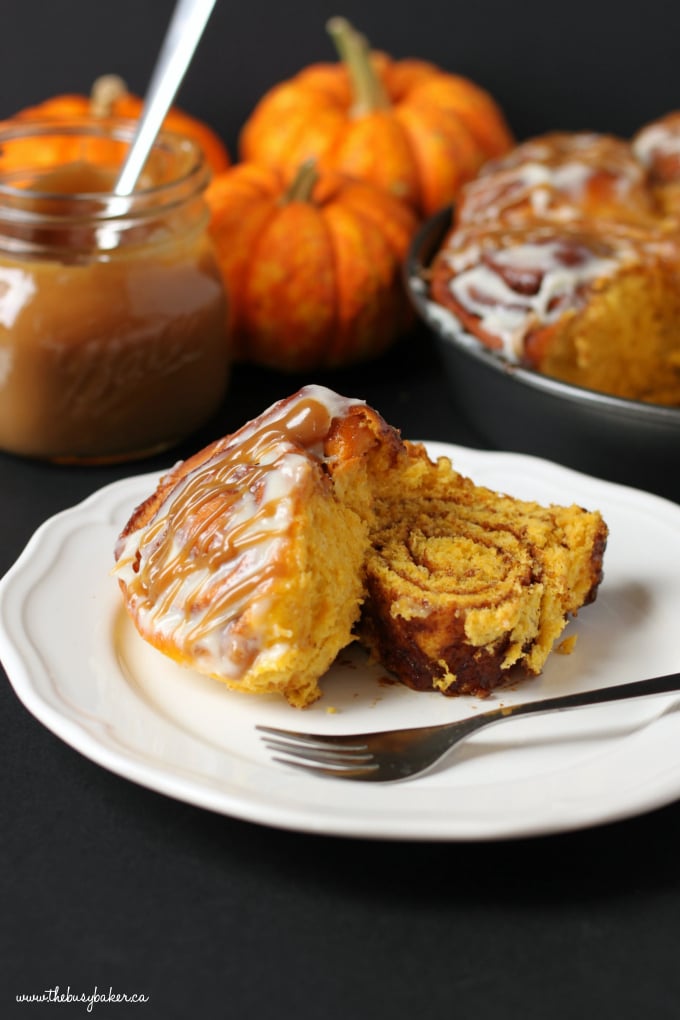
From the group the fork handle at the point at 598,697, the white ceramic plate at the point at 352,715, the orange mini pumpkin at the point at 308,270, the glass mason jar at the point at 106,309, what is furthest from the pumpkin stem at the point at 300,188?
the fork handle at the point at 598,697

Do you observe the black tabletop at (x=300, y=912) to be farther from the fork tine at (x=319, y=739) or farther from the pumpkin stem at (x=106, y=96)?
the pumpkin stem at (x=106, y=96)

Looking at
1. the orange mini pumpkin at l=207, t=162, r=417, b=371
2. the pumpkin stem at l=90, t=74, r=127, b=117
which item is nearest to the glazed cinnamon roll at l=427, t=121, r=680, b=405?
the orange mini pumpkin at l=207, t=162, r=417, b=371

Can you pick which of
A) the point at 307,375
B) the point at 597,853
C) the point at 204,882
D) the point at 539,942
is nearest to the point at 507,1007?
the point at 539,942

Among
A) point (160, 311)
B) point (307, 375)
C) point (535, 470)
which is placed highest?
point (160, 311)

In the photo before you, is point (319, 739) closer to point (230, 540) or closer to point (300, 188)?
point (230, 540)

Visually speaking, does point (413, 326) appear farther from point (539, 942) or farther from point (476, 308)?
point (539, 942)

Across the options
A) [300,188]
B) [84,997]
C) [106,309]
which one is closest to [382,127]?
[300,188]
